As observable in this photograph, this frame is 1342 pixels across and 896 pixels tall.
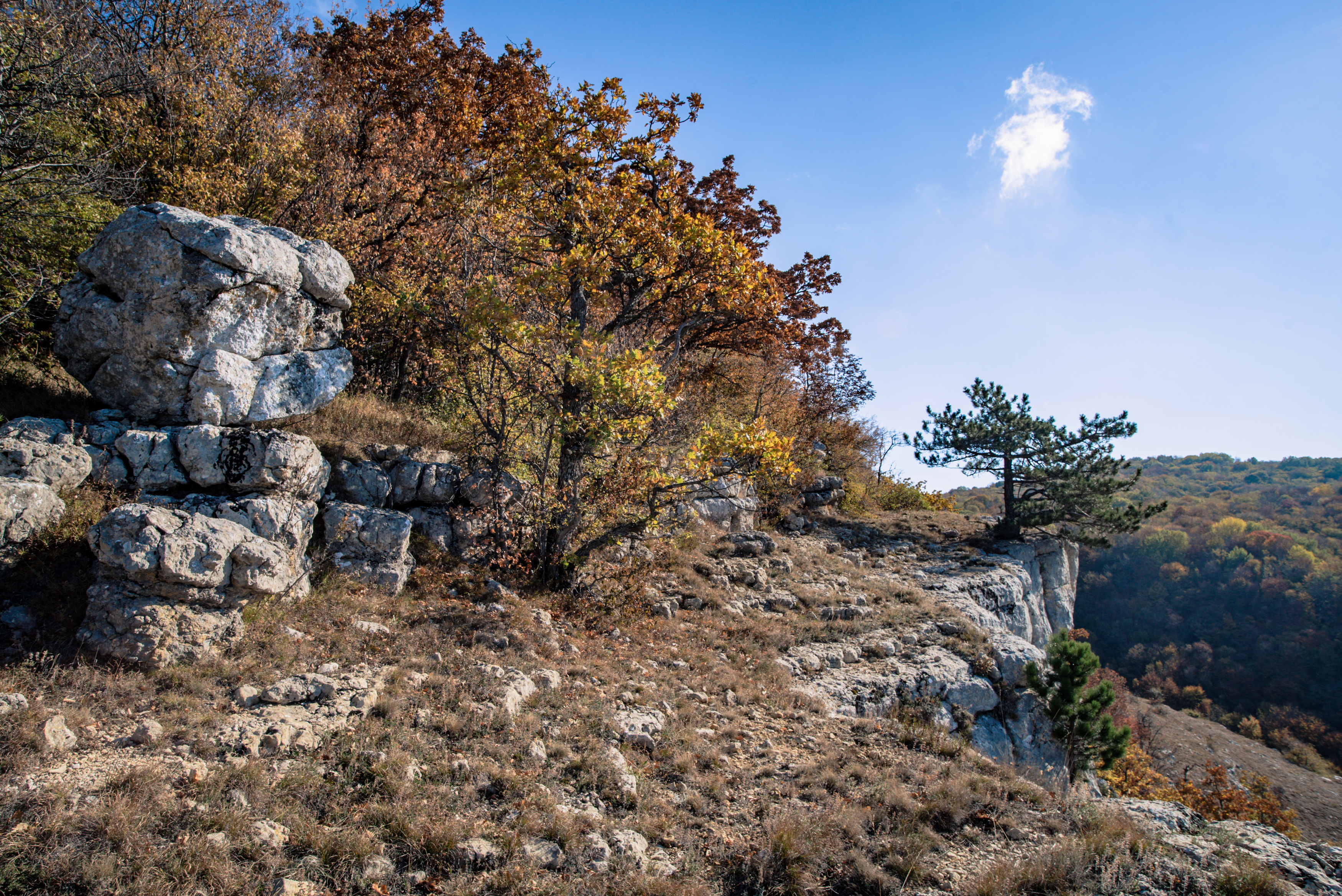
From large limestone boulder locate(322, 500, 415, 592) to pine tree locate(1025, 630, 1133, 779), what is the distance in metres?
10.8

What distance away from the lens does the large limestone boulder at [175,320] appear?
25.0 feet

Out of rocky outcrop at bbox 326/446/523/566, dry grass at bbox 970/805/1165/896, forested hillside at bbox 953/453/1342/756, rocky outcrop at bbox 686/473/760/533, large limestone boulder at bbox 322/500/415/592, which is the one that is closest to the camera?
dry grass at bbox 970/805/1165/896

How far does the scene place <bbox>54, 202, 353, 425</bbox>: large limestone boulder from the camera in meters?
7.62

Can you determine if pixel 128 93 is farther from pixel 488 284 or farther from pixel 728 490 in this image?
pixel 728 490

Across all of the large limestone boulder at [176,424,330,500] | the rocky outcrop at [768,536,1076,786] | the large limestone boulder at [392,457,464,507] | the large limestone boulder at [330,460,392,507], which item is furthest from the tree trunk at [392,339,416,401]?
the rocky outcrop at [768,536,1076,786]

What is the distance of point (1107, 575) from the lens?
60250mm

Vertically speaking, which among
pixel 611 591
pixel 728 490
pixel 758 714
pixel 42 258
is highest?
pixel 42 258

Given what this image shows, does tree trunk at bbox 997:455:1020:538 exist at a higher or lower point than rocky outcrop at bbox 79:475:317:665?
higher

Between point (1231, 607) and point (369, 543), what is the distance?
76.3 m

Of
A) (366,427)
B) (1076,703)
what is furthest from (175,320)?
(1076,703)

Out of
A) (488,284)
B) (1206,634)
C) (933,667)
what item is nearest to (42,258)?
(488,284)

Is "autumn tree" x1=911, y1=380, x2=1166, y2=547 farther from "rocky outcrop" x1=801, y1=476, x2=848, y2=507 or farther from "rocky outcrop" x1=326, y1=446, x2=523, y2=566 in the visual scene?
"rocky outcrop" x1=326, y1=446, x2=523, y2=566

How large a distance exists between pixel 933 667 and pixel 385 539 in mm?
9076

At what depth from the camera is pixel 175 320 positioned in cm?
766
